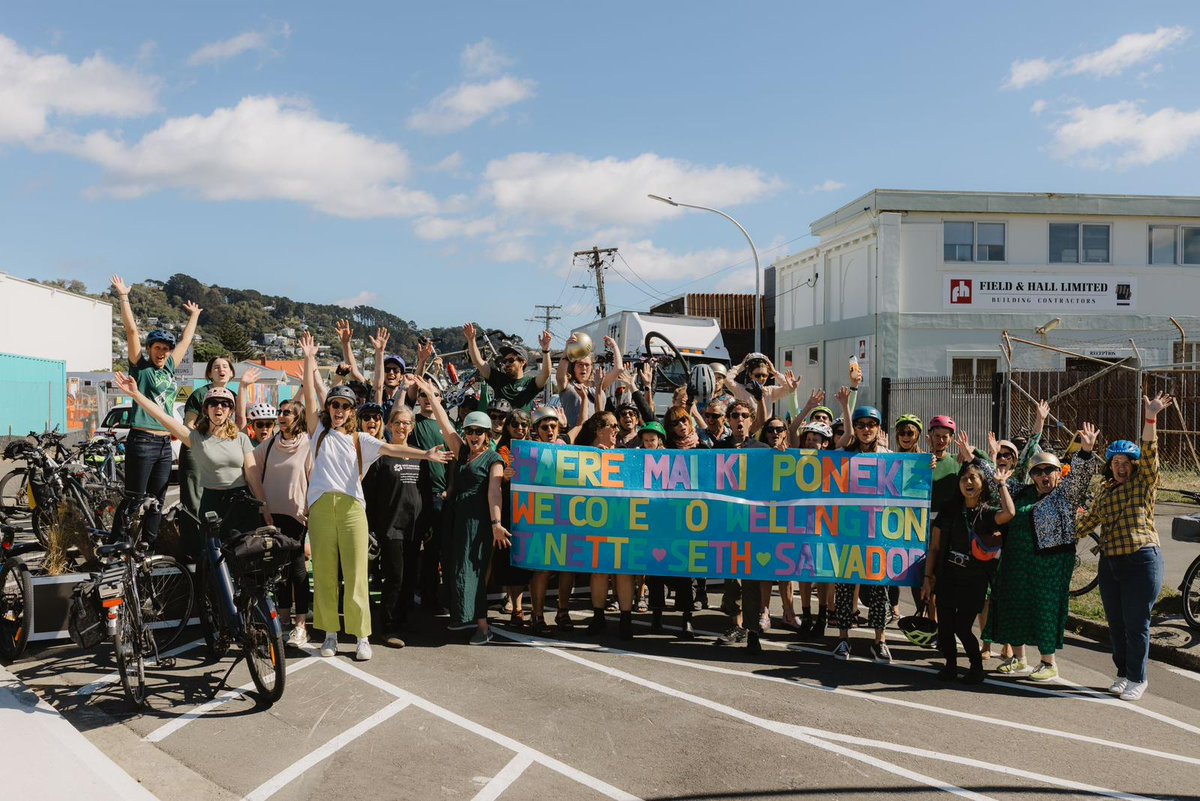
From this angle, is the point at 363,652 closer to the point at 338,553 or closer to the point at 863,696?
the point at 338,553

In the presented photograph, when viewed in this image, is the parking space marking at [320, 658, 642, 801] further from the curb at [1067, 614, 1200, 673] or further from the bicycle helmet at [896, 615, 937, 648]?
the curb at [1067, 614, 1200, 673]

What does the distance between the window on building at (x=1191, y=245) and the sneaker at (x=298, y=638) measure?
27.4m

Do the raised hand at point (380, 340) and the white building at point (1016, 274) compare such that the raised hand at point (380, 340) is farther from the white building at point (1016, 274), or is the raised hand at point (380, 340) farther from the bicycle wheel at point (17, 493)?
the white building at point (1016, 274)

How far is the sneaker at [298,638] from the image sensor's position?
24.1 feet

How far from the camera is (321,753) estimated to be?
207 inches

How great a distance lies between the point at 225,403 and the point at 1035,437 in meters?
6.42

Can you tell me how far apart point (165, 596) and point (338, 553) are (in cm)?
122

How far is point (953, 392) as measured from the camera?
2039 cm

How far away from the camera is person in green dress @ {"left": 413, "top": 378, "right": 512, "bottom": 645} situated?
7.61 metres

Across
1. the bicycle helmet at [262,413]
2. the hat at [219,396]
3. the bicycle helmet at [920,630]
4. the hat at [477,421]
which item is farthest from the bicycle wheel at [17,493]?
the bicycle helmet at [920,630]

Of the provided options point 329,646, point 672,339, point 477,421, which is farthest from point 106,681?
point 672,339

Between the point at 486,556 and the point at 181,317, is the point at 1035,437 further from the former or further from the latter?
the point at 181,317

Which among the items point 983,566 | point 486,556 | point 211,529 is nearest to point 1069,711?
point 983,566

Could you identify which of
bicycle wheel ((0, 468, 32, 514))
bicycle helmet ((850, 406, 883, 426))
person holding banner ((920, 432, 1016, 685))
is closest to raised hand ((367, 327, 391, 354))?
bicycle helmet ((850, 406, 883, 426))
